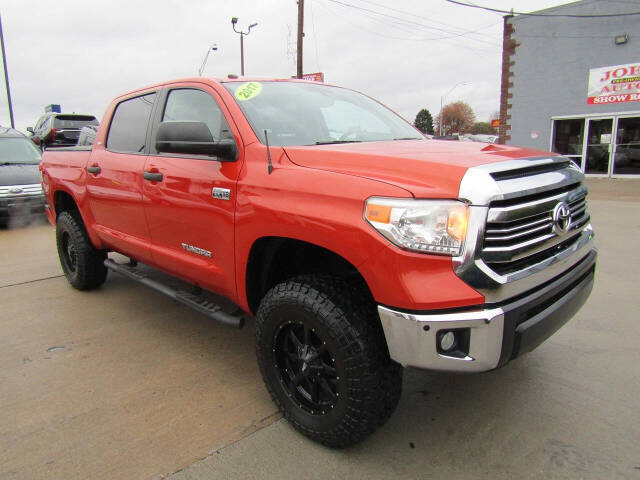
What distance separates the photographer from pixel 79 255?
447 centimetres

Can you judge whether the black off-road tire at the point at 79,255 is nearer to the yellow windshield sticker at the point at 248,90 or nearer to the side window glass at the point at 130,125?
the side window glass at the point at 130,125

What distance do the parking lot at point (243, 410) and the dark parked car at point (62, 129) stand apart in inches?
521

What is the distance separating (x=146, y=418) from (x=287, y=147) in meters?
1.67

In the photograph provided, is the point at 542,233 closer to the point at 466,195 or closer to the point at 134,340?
the point at 466,195

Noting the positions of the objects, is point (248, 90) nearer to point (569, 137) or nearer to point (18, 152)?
point (18, 152)

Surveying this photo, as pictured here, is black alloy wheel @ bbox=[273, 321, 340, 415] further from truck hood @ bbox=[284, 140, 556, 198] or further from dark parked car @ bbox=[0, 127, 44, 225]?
dark parked car @ bbox=[0, 127, 44, 225]

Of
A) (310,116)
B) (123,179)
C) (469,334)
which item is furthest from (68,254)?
(469,334)

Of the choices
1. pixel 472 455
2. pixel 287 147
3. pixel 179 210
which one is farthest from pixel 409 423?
pixel 179 210

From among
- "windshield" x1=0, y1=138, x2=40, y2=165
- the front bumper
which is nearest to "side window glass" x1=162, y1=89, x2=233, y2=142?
the front bumper

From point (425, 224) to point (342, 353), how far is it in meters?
0.67

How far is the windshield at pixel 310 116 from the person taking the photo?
2.76 m

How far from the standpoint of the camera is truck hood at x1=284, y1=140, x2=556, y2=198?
1917mm

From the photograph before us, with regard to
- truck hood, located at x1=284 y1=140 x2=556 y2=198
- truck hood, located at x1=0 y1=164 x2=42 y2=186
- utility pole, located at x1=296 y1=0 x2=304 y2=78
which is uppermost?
utility pole, located at x1=296 y1=0 x2=304 y2=78

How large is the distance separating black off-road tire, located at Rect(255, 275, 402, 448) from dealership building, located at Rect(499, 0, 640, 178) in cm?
1557
